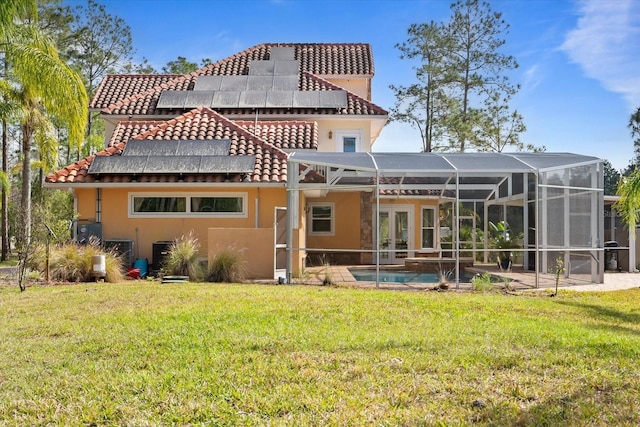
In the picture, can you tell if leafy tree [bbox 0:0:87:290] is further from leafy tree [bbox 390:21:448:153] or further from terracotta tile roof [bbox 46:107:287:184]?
leafy tree [bbox 390:21:448:153]

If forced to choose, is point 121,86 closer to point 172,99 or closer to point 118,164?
point 172,99

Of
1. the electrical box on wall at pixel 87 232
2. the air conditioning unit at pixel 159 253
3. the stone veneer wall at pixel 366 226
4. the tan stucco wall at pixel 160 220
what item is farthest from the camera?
the stone veneer wall at pixel 366 226

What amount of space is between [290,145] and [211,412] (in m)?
18.6

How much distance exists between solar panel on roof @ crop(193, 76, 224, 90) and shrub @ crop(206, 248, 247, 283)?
13.4m

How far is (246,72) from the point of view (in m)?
30.5

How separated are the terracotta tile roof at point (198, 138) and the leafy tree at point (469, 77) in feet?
70.0

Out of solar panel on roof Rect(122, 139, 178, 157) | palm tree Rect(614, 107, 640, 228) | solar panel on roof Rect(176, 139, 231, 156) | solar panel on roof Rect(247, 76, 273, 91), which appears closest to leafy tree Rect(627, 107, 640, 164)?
palm tree Rect(614, 107, 640, 228)

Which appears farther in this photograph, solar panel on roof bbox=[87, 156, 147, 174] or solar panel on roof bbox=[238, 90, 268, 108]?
solar panel on roof bbox=[238, 90, 268, 108]

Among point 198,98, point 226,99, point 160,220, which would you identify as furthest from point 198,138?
point 198,98

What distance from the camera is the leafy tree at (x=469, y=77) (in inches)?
1569

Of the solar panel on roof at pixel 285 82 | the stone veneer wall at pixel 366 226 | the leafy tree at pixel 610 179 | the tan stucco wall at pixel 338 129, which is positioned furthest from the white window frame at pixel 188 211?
the leafy tree at pixel 610 179

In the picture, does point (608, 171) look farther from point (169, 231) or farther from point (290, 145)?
point (169, 231)

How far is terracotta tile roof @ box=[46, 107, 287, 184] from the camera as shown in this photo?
18953 mm

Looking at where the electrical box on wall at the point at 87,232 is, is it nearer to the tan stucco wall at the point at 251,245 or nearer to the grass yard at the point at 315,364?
the tan stucco wall at the point at 251,245
